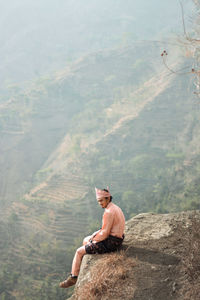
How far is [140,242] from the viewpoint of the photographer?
3650 millimetres

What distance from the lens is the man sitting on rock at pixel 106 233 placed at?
127 inches

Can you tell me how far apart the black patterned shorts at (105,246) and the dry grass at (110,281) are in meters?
0.16

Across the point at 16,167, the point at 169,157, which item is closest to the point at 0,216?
the point at 16,167

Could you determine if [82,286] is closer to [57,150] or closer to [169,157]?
[169,157]

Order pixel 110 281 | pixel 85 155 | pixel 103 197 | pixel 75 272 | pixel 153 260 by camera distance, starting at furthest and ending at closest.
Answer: pixel 85 155
pixel 75 272
pixel 103 197
pixel 153 260
pixel 110 281

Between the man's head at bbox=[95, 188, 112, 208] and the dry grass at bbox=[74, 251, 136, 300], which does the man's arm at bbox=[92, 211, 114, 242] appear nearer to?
the man's head at bbox=[95, 188, 112, 208]

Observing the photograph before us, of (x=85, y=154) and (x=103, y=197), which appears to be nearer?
(x=103, y=197)

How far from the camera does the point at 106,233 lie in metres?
3.22

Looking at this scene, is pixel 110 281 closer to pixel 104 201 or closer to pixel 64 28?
pixel 104 201

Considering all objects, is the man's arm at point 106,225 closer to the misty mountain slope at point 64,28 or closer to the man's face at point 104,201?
the man's face at point 104,201

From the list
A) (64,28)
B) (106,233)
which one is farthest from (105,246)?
(64,28)

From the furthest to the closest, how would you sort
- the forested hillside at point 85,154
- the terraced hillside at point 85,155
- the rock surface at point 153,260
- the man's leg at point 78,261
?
the terraced hillside at point 85,155
the forested hillside at point 85,154
the man's leg at point 78,261
the rock surface at point 153,260

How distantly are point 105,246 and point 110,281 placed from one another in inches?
22.4

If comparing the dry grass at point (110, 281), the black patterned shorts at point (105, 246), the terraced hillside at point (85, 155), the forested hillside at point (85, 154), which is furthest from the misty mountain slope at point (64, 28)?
the dry grass at point (110, 281)
